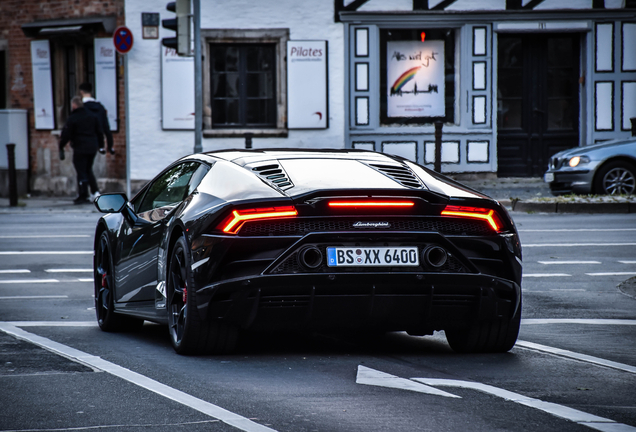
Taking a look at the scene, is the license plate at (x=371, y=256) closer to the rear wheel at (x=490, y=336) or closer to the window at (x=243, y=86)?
the rear wheel at (x=490, y=336)

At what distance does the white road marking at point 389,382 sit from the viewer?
206 inches

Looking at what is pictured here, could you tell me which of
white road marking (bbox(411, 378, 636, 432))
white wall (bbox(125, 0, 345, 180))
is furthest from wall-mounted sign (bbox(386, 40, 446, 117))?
white road marking (bbox(411, 378, 636, 432))

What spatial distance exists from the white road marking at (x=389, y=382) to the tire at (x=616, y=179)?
14767 mm

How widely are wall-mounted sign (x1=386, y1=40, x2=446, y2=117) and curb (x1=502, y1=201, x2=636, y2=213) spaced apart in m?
5.89

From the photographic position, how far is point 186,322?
20.3 feet

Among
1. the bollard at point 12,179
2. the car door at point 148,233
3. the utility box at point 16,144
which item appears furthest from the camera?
the utility box at point 16,144

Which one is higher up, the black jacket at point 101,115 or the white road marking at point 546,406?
the black jacket at point 101,115

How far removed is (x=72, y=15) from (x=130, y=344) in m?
18.9

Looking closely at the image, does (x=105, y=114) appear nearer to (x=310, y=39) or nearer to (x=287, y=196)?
(x=310, y=39)

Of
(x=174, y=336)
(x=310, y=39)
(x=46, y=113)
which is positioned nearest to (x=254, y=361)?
(x=174, y=336)

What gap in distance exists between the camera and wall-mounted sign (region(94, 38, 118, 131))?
24266 mm

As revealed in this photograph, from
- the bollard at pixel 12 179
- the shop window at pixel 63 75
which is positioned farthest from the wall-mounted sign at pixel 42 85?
the bollard at pixel 12 179

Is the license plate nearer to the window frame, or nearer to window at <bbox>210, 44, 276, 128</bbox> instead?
the window frame

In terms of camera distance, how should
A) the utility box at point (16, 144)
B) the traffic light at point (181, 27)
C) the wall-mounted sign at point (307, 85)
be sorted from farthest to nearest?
the utility box at point (16, 144)
the wall-mounted sign at point (307, 85)
the traffic light at point (181, 27)
